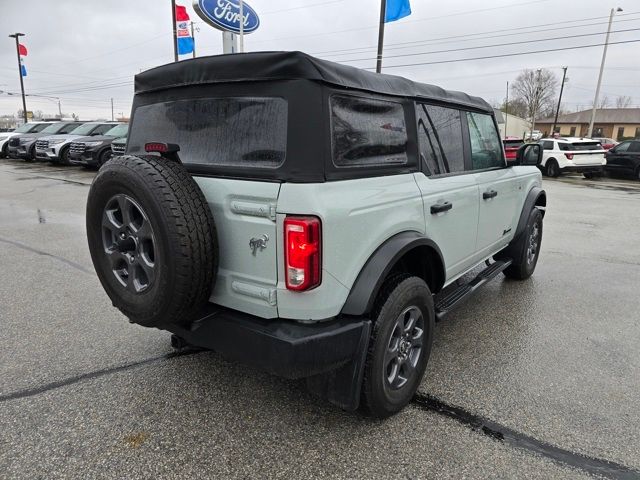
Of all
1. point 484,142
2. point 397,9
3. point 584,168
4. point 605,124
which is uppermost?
point 397,9

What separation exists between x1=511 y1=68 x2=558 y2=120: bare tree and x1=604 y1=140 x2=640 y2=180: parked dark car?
195 feet

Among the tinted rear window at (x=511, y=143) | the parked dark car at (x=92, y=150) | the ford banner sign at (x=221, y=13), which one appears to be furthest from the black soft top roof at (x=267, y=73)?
the tinted rear window at (x=511, y=143)

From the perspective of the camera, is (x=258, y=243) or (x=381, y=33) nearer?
(x=258, y=243)

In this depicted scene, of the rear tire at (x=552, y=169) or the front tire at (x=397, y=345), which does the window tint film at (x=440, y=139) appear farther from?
the rear tire at (x=552, y=169)

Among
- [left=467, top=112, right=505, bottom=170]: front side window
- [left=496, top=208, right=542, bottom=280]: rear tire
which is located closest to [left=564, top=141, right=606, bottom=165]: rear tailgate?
[left=496, top=208, right=542, bottom=280]: rear tire

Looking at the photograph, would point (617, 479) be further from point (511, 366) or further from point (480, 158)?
point (480, 158)

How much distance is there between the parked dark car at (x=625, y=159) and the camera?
17.8 metres

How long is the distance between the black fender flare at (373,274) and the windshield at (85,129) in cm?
1923

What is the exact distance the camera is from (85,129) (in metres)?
19.0

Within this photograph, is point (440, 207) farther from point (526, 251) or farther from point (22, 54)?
point (22, 54)

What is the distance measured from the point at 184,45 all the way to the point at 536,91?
72921 millimetres

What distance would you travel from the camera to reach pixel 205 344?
2439mm

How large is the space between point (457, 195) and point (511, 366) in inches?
50.9

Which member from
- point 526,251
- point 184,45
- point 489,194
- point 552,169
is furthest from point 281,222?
point 552,169
